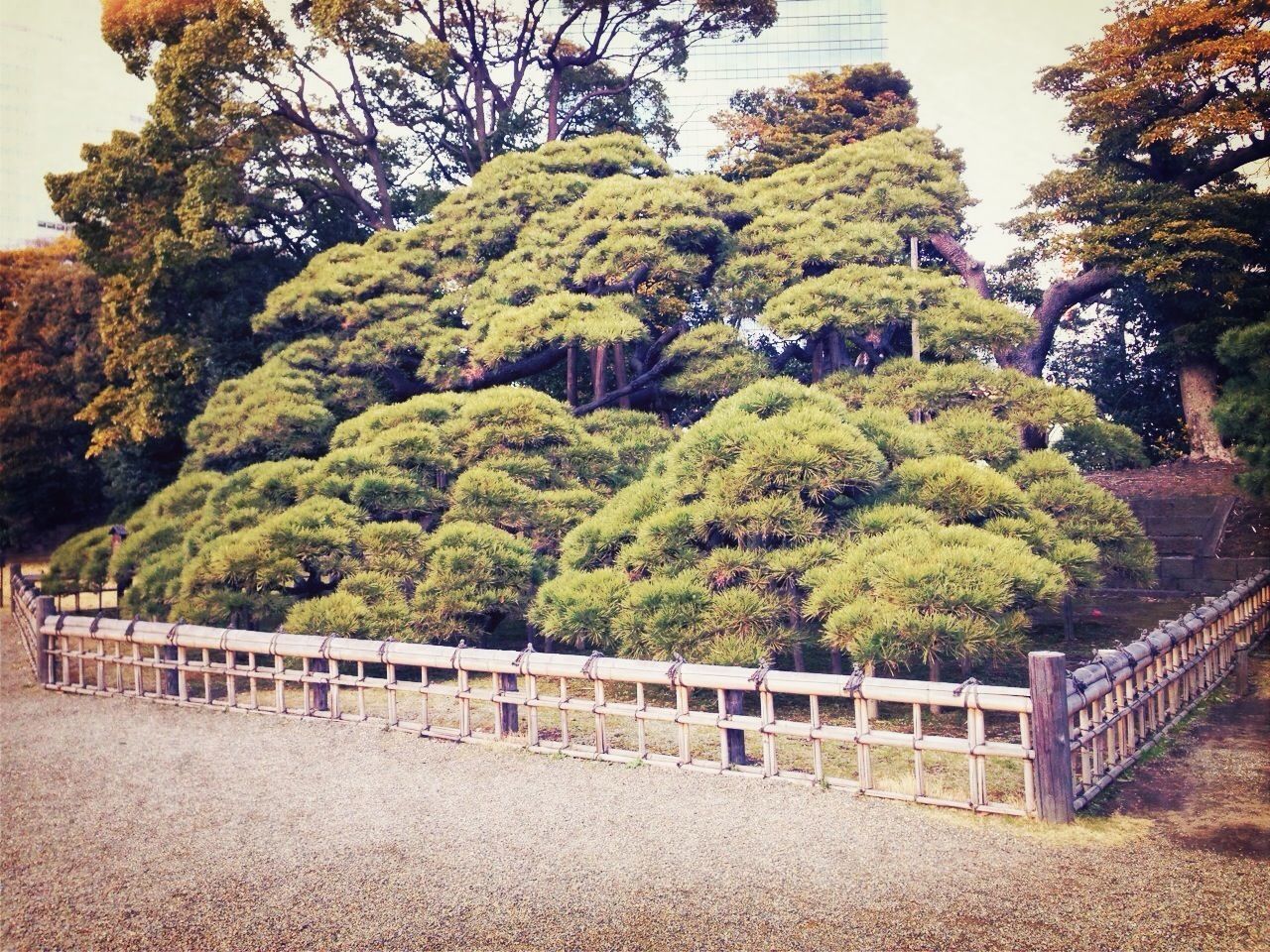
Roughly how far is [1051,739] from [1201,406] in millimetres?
7990

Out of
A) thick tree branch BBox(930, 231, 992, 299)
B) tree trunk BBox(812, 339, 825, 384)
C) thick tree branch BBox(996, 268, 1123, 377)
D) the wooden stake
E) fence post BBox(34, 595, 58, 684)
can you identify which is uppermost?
thick tree branch BBox(930, 231, 992, 299)

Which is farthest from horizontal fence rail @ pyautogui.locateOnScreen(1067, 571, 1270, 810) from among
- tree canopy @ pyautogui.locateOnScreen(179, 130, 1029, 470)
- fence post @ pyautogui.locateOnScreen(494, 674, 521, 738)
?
tree canopy @ pyautogui.locateOnScreen(179, 130, 1029, 470)

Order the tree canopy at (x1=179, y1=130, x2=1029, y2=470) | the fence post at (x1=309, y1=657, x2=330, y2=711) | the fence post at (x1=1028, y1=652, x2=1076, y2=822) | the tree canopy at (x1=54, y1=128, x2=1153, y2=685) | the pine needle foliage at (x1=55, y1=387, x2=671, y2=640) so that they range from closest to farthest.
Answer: the fence post at (x1=1028, y1=652, x2=1076, y2=822) → the tree canopy at (x1=54, y1=128, x2=1153, y2=685) → the fence post at (x1=309, y1=657, x2=330, y2=711) → the pine needle foliage at (x1=55, y1=387, x2=671, y2=640) → the tree canopy at (x1=179, y1=130, x2=1029, y2=470)

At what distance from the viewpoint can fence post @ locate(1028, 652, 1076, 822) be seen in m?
2.90

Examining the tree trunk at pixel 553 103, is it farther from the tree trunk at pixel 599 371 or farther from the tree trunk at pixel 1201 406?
the tree trunk at pixel 1201 406

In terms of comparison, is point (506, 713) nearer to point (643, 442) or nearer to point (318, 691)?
point (318, 691)

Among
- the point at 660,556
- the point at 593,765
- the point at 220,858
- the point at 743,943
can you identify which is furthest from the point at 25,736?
the point at 743,943

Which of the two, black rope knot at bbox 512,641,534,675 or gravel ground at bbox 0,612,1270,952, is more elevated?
black rope knot at bbox 512,641,534,675

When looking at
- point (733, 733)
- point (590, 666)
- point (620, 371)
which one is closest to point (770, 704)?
point (733, 733)

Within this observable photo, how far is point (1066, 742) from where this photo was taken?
2.92 m

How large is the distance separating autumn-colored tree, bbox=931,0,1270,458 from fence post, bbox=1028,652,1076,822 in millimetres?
4305

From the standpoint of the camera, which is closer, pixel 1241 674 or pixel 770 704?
pixel 770 704

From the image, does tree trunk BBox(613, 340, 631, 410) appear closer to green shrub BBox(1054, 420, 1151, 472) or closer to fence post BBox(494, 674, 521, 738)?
green shrub BBox(1054, 420, 1151, 472)

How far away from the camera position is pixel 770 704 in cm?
346
